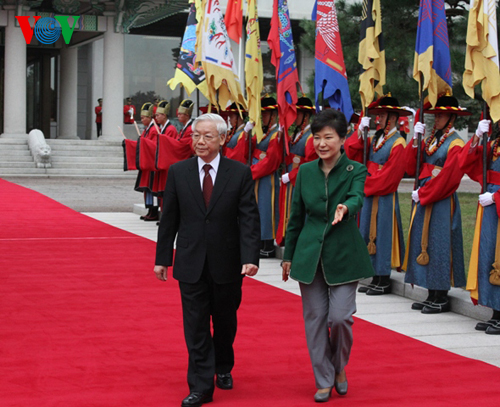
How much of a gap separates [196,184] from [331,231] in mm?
719

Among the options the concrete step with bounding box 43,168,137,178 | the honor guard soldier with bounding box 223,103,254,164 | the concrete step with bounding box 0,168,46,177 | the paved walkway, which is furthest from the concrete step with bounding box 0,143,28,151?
the paved walkway

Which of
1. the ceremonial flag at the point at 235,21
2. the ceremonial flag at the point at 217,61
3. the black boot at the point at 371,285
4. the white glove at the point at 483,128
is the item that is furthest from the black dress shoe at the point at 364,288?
the ceremonial flag at the point at 235,21

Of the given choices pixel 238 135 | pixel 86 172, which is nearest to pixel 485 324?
pixel 238 135

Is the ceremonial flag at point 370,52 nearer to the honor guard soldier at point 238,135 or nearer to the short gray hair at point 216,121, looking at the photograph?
the honor guard soldier at point 238,135

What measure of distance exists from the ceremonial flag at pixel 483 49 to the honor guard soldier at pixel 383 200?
107 centimetres

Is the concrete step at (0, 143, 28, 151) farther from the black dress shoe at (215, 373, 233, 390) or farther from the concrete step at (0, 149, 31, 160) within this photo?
the black dress shoe at (215, 373, 233, 390)

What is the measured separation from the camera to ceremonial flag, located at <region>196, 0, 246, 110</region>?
1018 centimetres

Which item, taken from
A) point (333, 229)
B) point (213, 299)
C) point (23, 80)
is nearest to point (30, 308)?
point (213, 299)

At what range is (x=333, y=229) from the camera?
431cm

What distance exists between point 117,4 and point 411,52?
11659 mm

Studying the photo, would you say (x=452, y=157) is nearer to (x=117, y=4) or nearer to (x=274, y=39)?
(x=274, y=39)

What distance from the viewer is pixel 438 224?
6.70 meters

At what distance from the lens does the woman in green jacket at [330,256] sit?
4.23 metres

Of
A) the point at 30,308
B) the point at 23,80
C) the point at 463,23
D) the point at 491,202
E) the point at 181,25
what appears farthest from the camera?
the point at 181,25
